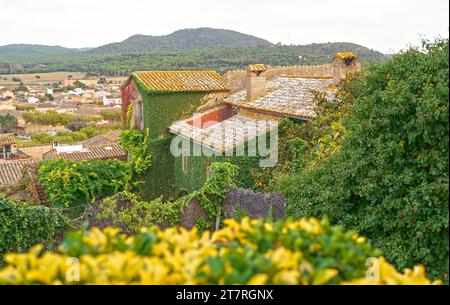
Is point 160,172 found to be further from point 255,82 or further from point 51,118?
point 51,118

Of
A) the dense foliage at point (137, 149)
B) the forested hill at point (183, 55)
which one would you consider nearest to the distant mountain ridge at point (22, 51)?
the forested hill at point (183, 55)

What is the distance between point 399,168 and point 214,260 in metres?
5.82

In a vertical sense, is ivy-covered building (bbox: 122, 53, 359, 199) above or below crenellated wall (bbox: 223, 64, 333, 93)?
below

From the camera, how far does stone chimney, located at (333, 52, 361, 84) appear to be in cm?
1700

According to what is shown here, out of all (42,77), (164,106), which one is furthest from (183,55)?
(164,106)

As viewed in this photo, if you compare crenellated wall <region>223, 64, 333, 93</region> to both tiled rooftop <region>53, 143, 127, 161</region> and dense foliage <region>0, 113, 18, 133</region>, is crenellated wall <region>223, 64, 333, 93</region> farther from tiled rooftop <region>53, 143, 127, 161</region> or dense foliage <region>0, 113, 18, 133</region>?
dense foliage <region>0, 113, 18, 133</region>

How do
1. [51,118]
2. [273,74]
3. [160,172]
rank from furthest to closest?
[51,118] → [273,74] → [160,172]

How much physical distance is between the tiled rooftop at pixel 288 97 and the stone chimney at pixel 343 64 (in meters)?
0.54

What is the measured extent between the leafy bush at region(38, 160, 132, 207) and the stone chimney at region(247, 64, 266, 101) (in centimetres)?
573

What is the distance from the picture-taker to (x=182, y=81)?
65.7 feet

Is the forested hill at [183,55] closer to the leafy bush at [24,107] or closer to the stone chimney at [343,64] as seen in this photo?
the stone chimney at [343,64]

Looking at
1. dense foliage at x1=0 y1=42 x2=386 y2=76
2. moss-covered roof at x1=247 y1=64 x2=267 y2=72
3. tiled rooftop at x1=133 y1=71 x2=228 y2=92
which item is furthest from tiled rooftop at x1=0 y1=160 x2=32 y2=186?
dense foliage at x1=0 y1=42 x2=386 y2=76

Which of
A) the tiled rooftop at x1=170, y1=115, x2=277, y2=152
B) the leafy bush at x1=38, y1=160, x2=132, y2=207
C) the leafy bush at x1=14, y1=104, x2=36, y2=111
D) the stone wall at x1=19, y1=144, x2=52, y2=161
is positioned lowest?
the stone wall at x1=19, y1=144, x2=52, y2=161

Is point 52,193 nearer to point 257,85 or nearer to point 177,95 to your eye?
point 177,95
